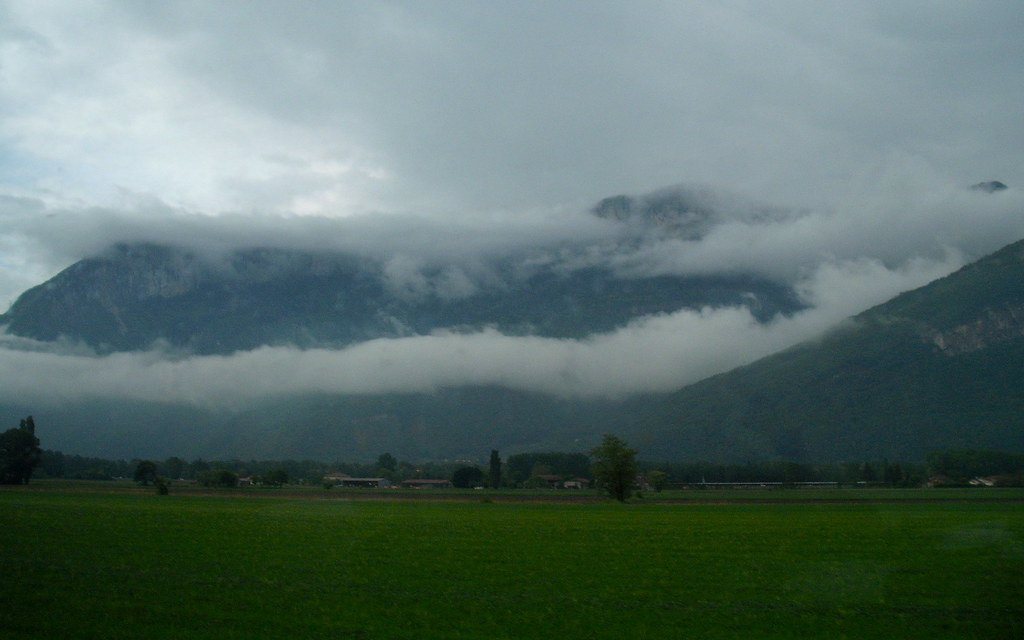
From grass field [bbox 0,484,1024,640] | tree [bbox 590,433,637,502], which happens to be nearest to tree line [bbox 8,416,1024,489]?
tree [bbox 590,433,637,502]

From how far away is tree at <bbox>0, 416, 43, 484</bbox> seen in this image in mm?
107188

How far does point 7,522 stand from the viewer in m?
40.0

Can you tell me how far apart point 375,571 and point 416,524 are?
2198 cm

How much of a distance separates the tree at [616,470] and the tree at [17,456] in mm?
79265

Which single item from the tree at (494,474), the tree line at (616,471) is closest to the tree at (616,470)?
the tree line at (616,471)

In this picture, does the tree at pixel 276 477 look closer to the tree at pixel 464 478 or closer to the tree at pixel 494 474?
the tree at pixel 464 478

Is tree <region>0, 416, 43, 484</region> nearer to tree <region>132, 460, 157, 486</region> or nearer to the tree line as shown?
the tree line

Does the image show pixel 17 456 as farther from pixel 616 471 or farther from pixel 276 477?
pixel 616 471

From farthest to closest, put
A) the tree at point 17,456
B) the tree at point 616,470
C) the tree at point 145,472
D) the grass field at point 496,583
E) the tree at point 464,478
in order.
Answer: the tree at point 464,478 → the tree at point 145,472 → the tree at point 17,456 → the tree at point 616,470 → the grass field at point 496,583

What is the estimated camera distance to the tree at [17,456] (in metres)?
107

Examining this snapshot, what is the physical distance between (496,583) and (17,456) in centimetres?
10784

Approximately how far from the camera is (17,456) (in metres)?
108

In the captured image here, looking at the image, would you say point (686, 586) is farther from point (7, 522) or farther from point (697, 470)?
point (697, 470)

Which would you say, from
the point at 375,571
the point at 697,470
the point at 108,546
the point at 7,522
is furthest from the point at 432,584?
the point at 697,470
